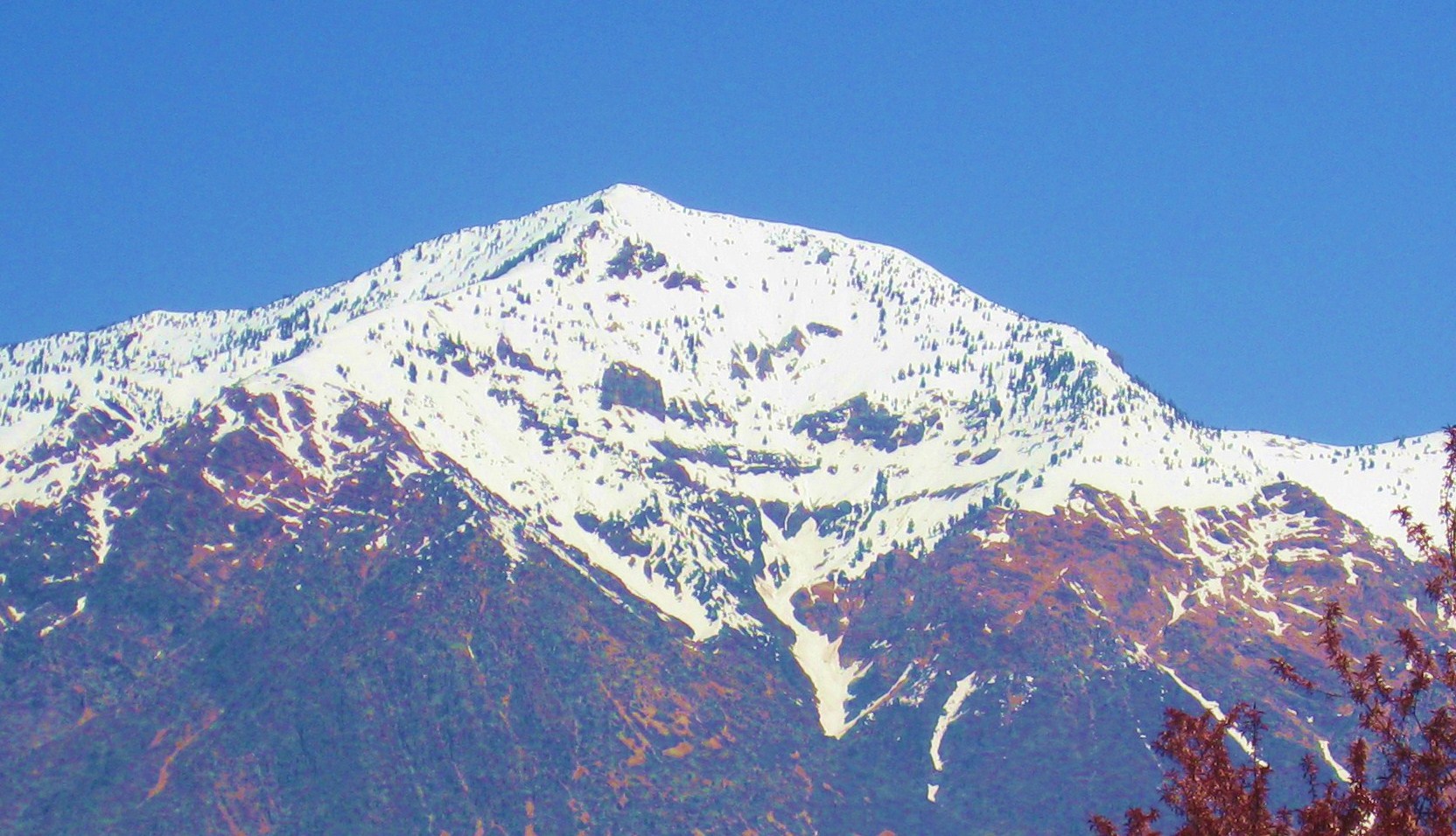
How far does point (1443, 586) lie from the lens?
201ft

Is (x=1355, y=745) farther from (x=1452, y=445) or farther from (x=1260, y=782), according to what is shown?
(x=1452, y=445)

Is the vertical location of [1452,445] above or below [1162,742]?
above

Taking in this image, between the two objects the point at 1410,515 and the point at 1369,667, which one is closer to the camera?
the point at 1369,667

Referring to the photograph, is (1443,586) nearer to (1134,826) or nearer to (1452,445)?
(1452,445)

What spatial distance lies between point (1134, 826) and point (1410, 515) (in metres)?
9.95

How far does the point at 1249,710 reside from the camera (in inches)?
2395

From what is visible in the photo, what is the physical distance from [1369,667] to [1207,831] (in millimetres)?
5292

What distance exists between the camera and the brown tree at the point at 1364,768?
58.7m

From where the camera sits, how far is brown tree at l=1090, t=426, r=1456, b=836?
A: 58719 millimetres

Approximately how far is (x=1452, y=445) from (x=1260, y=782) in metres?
8.45

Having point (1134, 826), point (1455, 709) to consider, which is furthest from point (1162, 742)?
point (1455, 709)

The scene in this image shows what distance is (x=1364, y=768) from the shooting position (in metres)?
58.7

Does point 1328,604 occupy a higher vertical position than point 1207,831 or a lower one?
higher

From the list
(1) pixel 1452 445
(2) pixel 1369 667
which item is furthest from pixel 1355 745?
(1) pixel 1452 445
